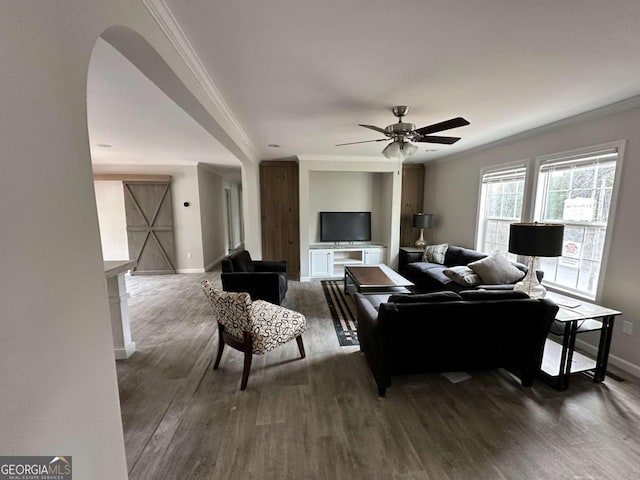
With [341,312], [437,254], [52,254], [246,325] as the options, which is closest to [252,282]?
[246,325]

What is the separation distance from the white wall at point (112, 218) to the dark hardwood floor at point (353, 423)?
13.5ft

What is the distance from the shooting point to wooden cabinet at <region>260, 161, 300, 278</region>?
554 cm

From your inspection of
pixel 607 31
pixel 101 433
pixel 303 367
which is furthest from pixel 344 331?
pixel 607 31

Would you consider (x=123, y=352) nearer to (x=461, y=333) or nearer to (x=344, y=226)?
(x=461, y=333)

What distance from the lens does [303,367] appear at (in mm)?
2510

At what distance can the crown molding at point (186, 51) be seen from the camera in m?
1.28

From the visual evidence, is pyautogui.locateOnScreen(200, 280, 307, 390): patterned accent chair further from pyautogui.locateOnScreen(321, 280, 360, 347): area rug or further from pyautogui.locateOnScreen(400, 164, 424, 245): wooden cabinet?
pyautogui.locateOnScreen(400, 164, 424, 245): wooden cabinet

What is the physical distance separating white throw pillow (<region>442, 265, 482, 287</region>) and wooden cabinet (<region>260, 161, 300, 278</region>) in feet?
9.93

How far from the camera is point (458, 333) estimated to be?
2.06m

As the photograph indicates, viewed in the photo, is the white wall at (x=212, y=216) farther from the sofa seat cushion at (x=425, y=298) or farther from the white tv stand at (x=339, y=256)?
the sofa seat cushion at (x=425, y=298)

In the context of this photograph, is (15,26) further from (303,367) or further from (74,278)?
(303,367)

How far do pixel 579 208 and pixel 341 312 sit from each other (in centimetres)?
309

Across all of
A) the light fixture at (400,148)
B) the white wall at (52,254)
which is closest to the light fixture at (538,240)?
the light fixture at (400,148)

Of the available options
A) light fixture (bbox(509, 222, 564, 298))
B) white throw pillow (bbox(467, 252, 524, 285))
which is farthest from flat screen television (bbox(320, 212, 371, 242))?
light fixture (bbox(509, 222, 564, 298))
